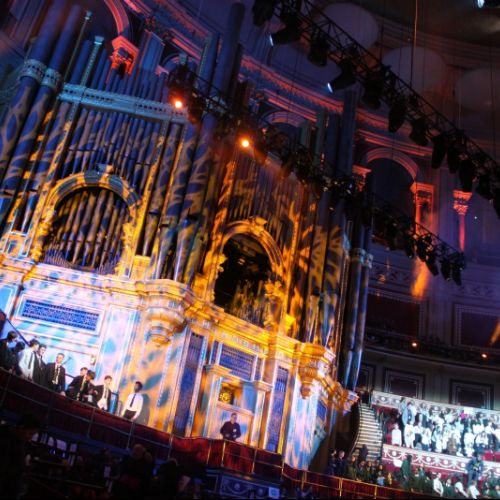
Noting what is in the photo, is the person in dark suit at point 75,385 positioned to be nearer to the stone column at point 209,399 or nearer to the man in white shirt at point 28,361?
the man in white shirt at point 28,361

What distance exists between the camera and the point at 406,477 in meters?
15.6

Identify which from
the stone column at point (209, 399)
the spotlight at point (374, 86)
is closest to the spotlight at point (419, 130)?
the spotlight at point (374, 86)

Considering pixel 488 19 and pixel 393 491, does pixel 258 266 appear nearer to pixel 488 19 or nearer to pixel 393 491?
pixel 393 491

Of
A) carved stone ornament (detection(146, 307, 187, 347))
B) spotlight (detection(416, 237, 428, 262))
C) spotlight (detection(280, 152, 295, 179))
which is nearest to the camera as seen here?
carved stone ornament (detection(146, 307, 187, 347))

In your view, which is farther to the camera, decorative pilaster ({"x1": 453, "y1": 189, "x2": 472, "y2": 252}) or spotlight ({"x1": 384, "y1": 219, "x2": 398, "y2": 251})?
decorative pilaster ({"x1": 453, "y1": 189, "x2": 472, "y2": 252})

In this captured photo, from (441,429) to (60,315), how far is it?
12.0 m

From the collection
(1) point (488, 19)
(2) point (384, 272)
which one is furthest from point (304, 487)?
(1) point (488, 19)

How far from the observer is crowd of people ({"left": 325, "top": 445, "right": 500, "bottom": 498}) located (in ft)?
46.9

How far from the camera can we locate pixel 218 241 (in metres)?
15.2

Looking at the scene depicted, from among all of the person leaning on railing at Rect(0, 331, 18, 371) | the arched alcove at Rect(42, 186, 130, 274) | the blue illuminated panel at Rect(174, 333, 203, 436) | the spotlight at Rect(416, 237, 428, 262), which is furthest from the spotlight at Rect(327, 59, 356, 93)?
the person leaning on railing at Rect(0, 331, 18, 371)

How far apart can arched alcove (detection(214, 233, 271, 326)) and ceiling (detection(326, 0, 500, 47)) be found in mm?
11863

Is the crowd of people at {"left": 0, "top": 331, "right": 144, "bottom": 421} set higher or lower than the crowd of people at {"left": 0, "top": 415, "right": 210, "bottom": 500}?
higher

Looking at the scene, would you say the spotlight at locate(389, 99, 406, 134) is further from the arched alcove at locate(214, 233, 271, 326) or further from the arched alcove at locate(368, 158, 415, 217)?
the arched alcove at locate(368, 158, 415, 217)

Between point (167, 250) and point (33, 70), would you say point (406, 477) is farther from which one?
point (33, 70)
